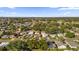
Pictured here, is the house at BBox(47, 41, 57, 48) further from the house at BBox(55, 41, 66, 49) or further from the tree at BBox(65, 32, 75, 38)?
the tree at BBox(65, 32, 75, 38)

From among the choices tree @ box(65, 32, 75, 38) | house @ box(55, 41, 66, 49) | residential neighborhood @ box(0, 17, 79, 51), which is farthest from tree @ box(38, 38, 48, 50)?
tree @ box(65, 32, 75, 38)

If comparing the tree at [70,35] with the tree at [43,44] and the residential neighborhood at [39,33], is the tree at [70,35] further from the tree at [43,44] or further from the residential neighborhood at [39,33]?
the tree at [43,44]

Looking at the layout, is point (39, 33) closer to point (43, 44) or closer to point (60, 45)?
point (43, 44)

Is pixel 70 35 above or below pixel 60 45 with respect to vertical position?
above

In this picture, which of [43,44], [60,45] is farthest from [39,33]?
[60,45]

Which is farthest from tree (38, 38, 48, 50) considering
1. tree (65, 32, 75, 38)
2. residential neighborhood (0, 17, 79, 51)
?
tree (65, 32, 75, 38)

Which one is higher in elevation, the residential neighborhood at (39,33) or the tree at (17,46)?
the residential neighborhood at (39,33)

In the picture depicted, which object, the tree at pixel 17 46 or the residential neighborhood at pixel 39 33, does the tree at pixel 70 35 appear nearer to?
the residential neighborhood at pixel 39 33

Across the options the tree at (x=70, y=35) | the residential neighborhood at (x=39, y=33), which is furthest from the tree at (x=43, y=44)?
the tree at (x=70, y=35)

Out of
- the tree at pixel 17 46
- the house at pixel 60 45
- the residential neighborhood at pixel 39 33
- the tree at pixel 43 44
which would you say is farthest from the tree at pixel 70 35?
the tree at pixel 17 46

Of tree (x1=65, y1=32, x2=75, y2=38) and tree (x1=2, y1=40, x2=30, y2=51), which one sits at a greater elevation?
tree (x1=65, y1=32, x2=75, y2=38)

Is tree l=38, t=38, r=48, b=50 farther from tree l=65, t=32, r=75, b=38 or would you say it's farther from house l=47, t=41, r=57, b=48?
tree l=65, t=32, r=75, b=38
